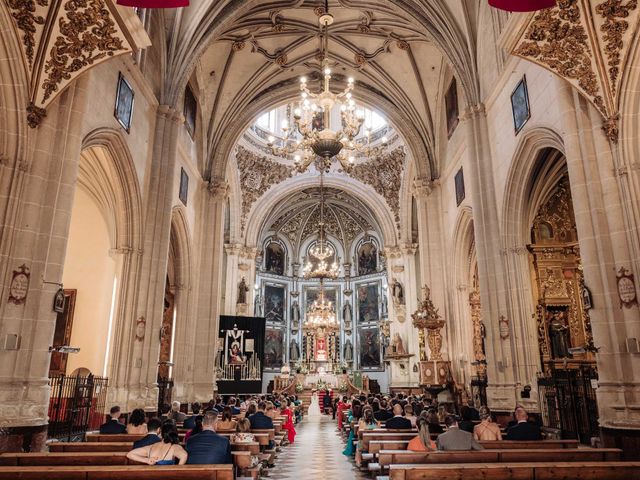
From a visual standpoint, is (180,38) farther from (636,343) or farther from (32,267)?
(636,343)

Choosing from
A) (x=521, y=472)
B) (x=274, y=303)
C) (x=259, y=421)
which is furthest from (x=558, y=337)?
(x=274, y=303)

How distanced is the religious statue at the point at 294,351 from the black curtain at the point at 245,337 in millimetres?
10012

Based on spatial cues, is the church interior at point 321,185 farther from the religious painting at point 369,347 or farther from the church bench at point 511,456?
the religious painting at point 369,347

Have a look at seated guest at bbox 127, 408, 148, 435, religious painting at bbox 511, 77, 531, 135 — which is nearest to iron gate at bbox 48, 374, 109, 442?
seated guest at bbox 127, 408, 148, 435

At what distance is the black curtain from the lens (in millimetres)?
20594

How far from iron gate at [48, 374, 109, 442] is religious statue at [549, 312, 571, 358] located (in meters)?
9.93

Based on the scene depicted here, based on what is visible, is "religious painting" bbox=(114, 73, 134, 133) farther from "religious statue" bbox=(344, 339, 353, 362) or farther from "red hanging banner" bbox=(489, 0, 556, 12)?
"religious statue" bbox=(344, 339, 353, 362)

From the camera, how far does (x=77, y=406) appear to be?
27.8 ft

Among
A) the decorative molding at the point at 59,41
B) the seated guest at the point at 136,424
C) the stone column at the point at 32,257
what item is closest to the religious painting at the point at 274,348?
the seated guest at the point at 136,424

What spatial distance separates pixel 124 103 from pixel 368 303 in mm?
24647

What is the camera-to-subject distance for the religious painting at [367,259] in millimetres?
33188

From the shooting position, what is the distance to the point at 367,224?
3353 centimetres

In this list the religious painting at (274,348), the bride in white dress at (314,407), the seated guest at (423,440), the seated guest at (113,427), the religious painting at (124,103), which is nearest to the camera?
the seated guest at (423,440)

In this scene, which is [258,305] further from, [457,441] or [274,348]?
[457,441]
